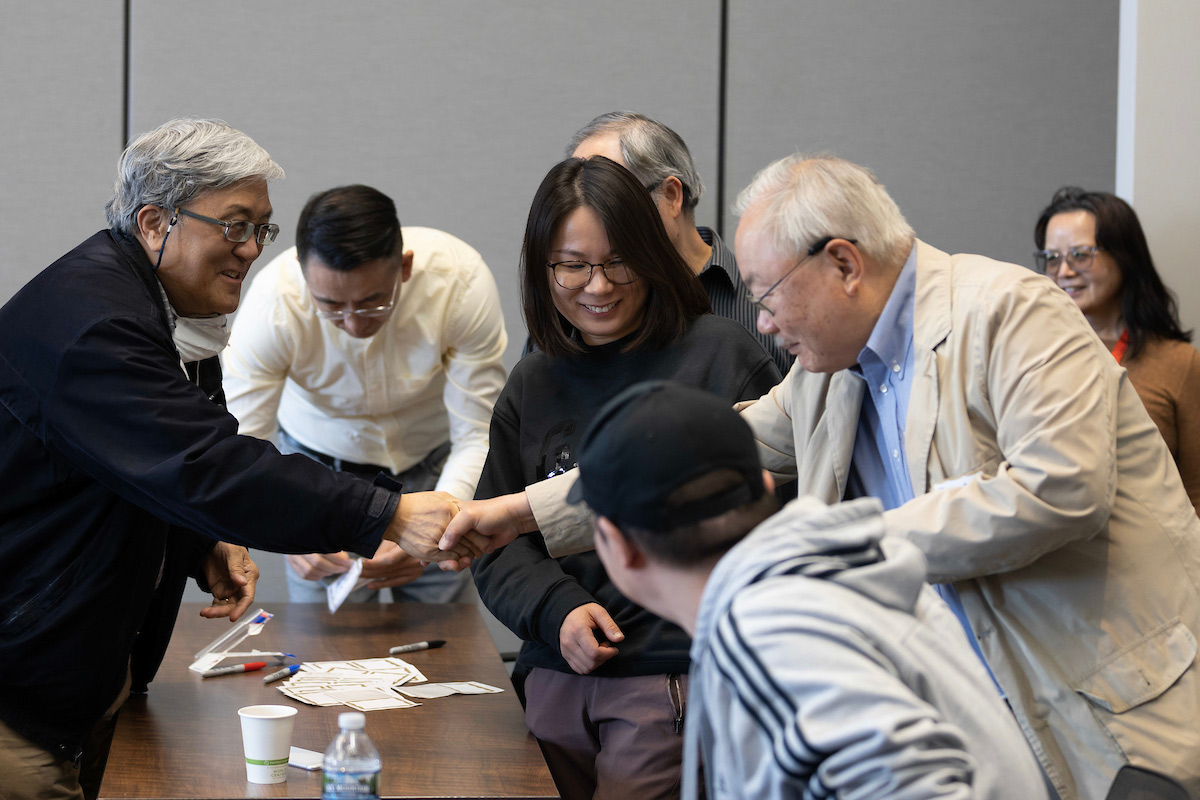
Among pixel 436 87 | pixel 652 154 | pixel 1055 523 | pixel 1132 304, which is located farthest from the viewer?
pixel 436 87

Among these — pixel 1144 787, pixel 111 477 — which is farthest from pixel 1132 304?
pixel 111 477

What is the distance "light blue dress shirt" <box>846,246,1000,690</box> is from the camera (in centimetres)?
159

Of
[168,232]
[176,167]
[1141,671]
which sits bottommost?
[1141,671]

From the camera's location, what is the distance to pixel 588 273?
6.46 ft

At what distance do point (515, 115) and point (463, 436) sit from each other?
1.42 meters

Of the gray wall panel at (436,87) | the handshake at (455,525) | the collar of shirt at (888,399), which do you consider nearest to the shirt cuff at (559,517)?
the handshake at (455,525)

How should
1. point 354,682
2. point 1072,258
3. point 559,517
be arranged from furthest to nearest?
point 1072,258, point 354,682, point 559,517

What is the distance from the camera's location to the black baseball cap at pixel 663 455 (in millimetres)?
1014

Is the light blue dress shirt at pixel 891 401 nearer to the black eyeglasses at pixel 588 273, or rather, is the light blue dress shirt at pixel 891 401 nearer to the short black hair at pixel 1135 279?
the black eyeglasses at pixel 588 273

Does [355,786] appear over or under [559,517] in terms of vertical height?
under

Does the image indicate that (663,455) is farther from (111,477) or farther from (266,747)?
(111,477)

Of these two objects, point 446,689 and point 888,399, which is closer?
point 888,399

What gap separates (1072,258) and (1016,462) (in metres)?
1.98

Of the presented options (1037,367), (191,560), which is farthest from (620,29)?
(1037,367)
